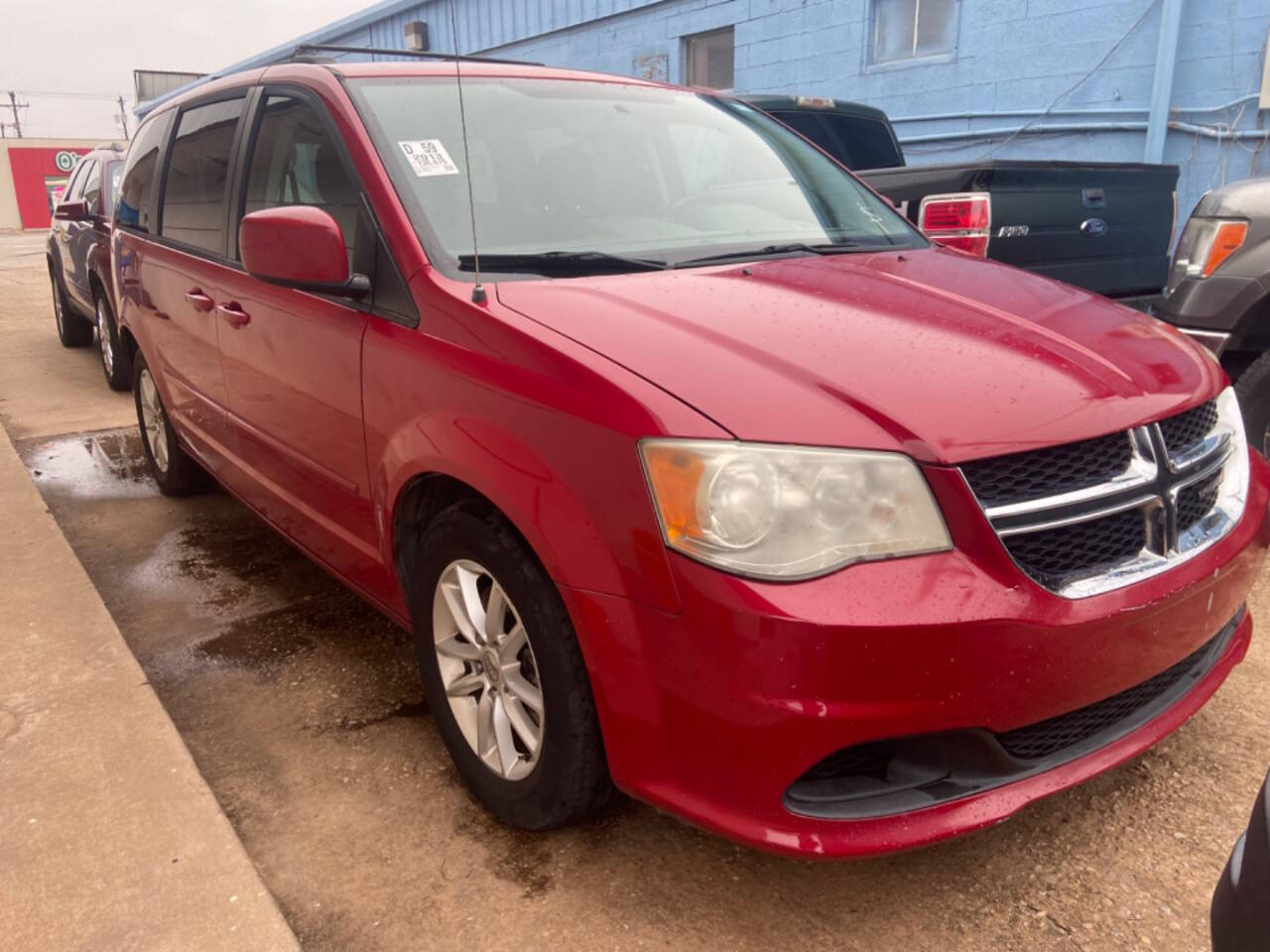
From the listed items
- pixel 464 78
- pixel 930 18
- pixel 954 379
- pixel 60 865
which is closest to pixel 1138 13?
pixel 930 18

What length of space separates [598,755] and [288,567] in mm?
2336

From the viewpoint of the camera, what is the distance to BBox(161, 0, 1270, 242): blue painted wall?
6.86 m

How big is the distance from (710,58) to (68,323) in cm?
680

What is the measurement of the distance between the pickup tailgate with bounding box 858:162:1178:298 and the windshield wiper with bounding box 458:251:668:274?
8.00 ft

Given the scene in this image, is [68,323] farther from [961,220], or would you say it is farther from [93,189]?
[961,220]

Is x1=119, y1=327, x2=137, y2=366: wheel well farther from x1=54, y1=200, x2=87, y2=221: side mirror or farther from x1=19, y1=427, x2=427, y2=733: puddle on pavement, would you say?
x1=54, y1=200, x2=87, y2=221: side mirror

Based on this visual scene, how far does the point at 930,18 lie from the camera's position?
8.36 metres

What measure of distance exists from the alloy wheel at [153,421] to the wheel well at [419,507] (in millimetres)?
2515

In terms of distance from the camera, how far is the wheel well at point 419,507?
7.39ft

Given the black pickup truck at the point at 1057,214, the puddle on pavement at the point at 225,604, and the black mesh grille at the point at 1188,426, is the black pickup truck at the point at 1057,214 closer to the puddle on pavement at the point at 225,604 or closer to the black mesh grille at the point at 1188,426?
the black mesh grille at the point at 1188,426

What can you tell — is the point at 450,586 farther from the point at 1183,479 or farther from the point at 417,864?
the point at 1183,479

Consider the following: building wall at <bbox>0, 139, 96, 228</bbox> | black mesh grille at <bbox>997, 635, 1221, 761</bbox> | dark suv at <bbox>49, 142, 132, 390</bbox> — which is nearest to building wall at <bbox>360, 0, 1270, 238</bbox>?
dark suv at <bbox>49, 142, 132, 390</bbox>

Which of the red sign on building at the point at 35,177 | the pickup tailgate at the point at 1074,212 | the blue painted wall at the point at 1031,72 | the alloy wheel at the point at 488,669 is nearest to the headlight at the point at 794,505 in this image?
the alloy wheel at the point at 488,669

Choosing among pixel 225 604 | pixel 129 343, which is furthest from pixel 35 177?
pixel 225 604
